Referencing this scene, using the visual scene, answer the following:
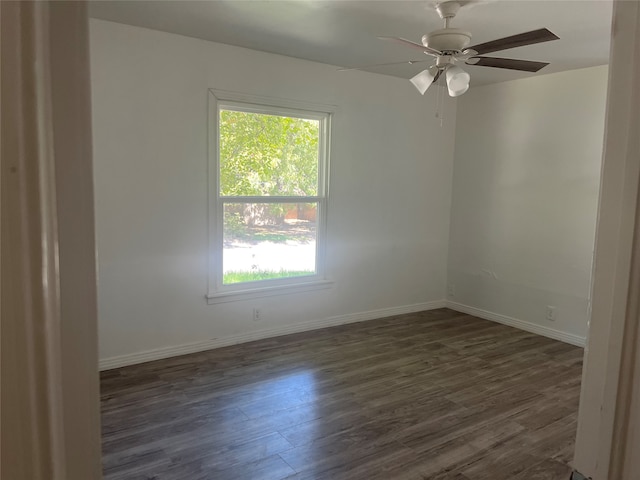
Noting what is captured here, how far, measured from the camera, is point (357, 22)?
10.8ft

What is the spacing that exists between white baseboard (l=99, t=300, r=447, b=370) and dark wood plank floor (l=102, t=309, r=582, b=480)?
0.29 ft

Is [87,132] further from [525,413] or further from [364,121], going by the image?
[364,121]

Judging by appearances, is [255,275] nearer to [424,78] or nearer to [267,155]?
[267,155]

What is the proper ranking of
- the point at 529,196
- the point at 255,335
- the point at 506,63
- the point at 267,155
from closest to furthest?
1. the point at 506,63
2. the point at 267,155
3. the point at 255,335
4. the point at 529,196

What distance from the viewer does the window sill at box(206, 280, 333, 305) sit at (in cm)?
420

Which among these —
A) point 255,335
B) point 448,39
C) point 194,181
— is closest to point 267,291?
point 255,335

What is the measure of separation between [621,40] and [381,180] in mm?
4492

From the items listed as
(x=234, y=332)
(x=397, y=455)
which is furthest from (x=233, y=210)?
(x=397, y=455)

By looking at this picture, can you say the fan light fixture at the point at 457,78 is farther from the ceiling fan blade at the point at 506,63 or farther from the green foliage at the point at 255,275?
the green foliage at the point at 255,275

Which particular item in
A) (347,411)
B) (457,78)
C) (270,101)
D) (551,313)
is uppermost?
(270,101)

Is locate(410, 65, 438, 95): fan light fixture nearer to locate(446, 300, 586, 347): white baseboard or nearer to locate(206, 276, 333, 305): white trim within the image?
locate(206, 276, 333, 305): white trim

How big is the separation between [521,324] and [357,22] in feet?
11.7

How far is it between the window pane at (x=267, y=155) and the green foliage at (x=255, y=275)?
0.74 meters

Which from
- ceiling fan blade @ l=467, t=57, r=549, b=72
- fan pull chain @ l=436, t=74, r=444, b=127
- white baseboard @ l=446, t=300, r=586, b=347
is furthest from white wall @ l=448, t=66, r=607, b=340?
ceiling fan blade @ l=467, t=57, r=549, b=72
